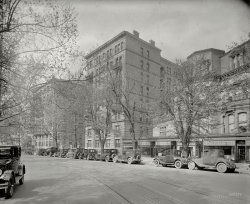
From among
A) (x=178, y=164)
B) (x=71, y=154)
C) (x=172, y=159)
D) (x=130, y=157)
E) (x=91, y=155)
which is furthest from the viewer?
(x=71, y=154)

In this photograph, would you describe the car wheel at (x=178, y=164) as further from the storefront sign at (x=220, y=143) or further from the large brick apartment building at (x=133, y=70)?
the large brick apartment building at (x=133, y=70)

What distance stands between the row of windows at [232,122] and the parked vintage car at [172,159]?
10.6 meters

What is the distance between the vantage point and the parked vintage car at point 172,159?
2231cm

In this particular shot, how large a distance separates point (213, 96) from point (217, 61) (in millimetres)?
18959

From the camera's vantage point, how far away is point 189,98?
2542 cm

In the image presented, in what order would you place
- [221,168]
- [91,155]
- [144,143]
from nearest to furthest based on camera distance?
[221,168] < [91,155] < [144,143]

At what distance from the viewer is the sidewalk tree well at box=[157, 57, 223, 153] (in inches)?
953

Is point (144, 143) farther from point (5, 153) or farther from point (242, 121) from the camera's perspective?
point (5, 153)

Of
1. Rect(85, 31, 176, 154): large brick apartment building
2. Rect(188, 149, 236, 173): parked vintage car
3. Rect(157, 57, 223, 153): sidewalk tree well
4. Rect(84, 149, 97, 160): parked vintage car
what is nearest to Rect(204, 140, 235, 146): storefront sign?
Rect(157, 57, 223, 153): sidewalk tree well

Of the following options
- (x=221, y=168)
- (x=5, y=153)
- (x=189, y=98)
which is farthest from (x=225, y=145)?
(x=5, y=153)

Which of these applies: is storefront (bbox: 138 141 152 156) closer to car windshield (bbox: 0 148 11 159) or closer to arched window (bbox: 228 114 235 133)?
arched window (bbox: 228 114 235 133)

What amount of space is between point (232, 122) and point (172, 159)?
12514 millimetres

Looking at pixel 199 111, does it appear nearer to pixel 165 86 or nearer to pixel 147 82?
pixel 165 86

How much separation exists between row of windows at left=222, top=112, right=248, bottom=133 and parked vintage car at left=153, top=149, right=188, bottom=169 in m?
10.6
